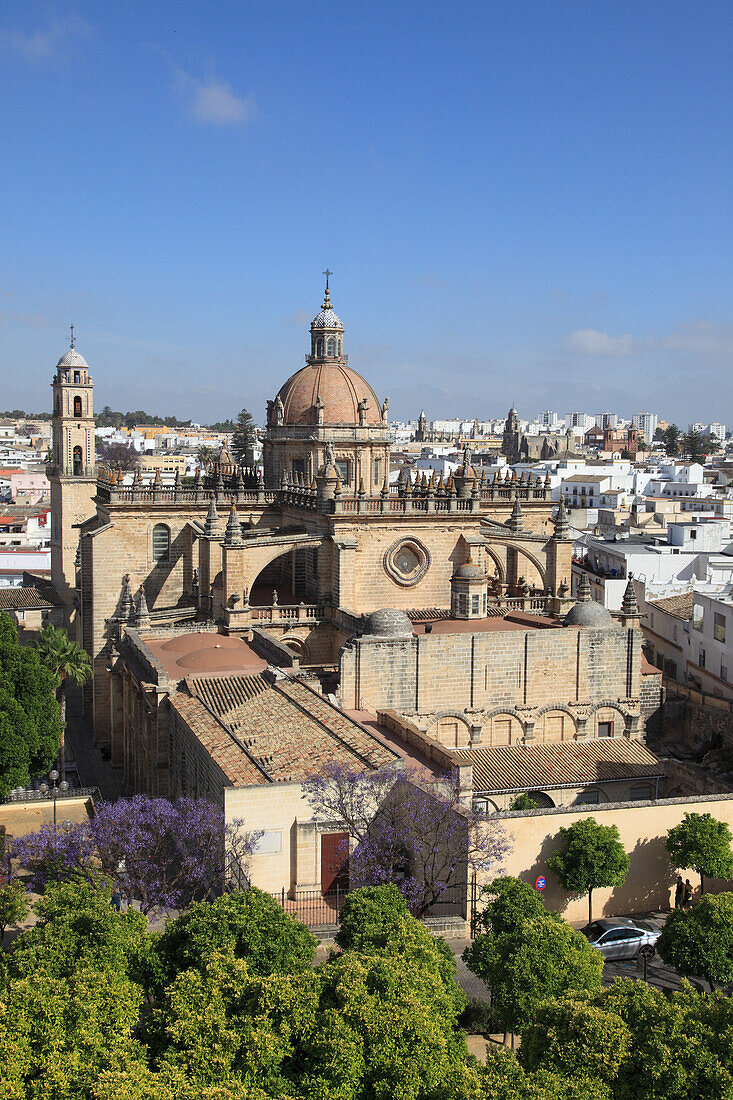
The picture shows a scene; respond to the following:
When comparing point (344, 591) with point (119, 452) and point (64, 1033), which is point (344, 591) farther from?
point (119, 452)

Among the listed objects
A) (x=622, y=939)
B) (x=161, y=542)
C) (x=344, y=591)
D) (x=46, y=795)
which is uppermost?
(x=161, y=542)

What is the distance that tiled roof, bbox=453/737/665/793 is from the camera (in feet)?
85.8

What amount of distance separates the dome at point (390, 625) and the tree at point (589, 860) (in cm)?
827

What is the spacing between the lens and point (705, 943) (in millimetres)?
17359

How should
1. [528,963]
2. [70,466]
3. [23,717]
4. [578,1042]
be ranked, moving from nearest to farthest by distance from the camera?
1. [578,1042]
2. [528,963]
3. [23,717]
4. [70,466]

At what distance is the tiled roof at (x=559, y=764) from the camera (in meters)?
26.2

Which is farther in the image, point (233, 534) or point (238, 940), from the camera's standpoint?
point (233, 534)

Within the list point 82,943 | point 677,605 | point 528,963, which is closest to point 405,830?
point 528,963

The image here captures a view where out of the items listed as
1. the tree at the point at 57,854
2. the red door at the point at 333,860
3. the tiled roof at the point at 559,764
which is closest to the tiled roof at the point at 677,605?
the tiled roof at the point at 559,764

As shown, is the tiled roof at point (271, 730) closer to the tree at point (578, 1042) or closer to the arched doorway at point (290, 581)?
the arched doorway at point (290, 581)

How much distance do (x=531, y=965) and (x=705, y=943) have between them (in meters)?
3.61

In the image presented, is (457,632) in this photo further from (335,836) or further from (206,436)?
(206,436)

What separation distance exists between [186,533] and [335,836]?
64.2 feet

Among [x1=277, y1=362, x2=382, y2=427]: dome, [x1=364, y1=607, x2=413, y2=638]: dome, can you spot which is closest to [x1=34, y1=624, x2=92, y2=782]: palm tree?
[x1=364, y1=607, x2=413, y2=638]: dome
